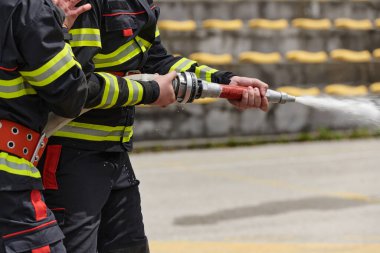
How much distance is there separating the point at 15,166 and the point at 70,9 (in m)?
0.67

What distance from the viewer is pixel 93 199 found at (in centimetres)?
354

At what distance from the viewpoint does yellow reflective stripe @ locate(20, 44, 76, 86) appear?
2.89 meters

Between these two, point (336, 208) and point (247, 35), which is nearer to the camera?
point (336, 208)

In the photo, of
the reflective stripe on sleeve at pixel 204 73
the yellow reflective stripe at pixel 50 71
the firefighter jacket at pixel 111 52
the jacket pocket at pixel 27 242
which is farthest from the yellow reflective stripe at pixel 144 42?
the jacket pocket at pixel 27 242

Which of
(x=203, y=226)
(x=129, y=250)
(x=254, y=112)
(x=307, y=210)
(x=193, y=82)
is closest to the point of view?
(x=193, y=82)

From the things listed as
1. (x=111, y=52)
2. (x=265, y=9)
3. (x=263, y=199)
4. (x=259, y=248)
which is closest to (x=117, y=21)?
(x=111, y=52)

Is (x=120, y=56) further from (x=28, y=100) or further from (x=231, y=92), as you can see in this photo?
(x=28, y=100)

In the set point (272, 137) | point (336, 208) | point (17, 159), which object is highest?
point (17, 159)

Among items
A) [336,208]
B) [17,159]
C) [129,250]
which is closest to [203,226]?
[336,208]

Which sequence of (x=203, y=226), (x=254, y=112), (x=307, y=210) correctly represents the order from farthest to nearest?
(x=254, y=112) < (x=307, y=210) < (x=203, y=226)

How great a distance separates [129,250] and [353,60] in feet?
34.3

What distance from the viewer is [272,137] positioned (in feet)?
41.5

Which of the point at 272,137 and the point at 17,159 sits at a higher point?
the point at 17,159

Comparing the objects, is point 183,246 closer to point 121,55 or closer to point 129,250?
point 129,250
